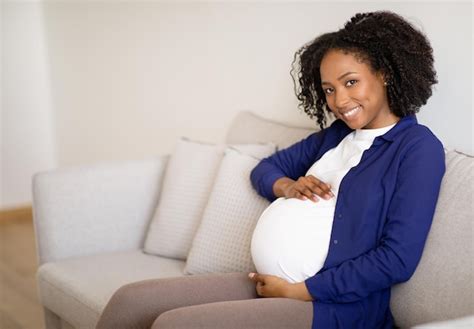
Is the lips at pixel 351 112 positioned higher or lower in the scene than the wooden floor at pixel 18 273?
higher

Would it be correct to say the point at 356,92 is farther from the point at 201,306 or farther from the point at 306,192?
the point at 201,306

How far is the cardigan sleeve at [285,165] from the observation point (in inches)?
79.4

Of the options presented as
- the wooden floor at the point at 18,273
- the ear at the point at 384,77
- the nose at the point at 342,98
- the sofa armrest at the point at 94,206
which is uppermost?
the ear at the point at 384,77

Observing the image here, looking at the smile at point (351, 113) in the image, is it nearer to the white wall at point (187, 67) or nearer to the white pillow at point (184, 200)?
the white wall at point (187, 67)

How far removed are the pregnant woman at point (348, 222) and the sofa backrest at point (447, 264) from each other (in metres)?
0.05

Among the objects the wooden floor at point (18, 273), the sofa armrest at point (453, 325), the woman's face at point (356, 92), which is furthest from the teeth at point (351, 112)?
the wooden floor at point (18, 273)

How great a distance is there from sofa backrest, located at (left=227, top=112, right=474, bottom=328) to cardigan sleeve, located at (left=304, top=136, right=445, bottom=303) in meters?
0.05

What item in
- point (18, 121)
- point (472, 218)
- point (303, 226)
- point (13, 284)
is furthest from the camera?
point (18, 121)

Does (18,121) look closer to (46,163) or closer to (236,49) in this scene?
(46,163)

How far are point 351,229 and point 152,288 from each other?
1.59ft

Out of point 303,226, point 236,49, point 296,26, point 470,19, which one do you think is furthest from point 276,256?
point 236,49

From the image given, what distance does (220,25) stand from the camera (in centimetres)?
289

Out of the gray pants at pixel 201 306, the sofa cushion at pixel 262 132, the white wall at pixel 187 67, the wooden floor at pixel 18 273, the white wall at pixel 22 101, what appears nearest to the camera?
the gray pants at pixel 201 306

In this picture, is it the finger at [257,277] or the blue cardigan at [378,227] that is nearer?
the blue cardigan at [378,227]
